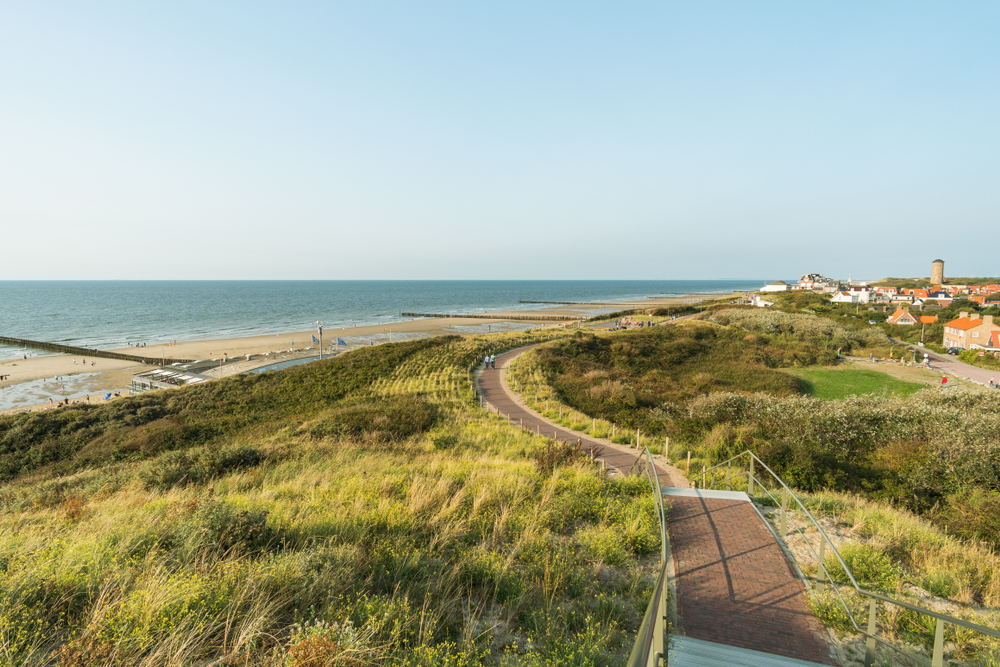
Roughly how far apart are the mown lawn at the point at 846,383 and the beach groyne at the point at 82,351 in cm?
6420

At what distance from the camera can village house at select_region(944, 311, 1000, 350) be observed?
155ft

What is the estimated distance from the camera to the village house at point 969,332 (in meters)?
47.2

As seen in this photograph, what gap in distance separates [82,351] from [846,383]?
286 feet

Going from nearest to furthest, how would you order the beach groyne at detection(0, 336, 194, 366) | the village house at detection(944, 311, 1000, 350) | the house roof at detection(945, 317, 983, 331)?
the village house at detection(944, 311, 1000, 350)
the house roof at detection(945, 317, 983, 331)
the beach groyne at detection(0, 336, 194, 366)

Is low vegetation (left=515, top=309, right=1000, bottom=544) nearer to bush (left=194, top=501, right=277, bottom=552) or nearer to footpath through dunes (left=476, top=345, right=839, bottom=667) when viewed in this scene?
footpath through dunes (left=476, top=345, right=839, bottom=667)

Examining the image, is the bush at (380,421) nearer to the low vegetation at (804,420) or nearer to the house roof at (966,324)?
the low vegetation at (804,420)

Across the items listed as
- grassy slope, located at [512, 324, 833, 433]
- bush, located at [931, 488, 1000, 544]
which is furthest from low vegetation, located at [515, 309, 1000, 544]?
grassy slope, located at [512, 324, 833, 433]

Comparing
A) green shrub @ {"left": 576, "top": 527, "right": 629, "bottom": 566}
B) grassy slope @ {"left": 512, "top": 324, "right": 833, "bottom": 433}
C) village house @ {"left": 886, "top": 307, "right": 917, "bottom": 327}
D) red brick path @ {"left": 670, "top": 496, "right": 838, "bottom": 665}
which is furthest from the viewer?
village house @ {"left": 886, "top": 307, "right": 917, "bottom": 327}

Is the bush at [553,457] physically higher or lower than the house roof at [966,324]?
lower

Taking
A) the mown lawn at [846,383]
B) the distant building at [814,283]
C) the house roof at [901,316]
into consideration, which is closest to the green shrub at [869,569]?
the mown lawn at [846,383]

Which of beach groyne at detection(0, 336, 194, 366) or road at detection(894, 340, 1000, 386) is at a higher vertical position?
beach groyne at detection(0, 336, 194, 366)

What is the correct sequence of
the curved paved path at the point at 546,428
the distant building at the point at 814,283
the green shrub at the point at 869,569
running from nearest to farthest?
the green shrub at the point at 869,569 → the curved paved path at the point at 546,428 → the distant building at the point at 814,283

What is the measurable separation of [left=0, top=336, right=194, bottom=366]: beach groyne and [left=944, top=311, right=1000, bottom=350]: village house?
90691 millimetres

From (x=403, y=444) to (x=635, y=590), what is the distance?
458 inches
